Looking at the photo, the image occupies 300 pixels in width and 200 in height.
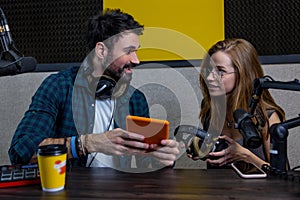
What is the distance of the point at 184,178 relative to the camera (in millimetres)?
819

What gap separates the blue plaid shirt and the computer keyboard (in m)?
0.34

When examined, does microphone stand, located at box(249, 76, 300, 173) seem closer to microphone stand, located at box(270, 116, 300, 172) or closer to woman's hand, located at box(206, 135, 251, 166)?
microphone stand, located at box(270, 116, 300, 172)

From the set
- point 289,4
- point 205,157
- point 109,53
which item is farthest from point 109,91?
point 289,4

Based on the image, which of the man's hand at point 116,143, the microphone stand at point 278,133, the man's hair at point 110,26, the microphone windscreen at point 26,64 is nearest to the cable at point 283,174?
the microphone stand at point 278,133

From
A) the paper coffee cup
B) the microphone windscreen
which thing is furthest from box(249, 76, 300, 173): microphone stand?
the microphone windscreen

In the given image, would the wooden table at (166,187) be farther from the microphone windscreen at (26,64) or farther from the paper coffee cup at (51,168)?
the microphone windscreen at (26,64)

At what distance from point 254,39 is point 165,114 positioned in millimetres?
513

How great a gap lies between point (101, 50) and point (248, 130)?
2.78 ft

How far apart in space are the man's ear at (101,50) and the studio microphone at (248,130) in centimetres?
76

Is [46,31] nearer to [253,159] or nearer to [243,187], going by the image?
[253,159]

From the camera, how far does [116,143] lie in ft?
3.15

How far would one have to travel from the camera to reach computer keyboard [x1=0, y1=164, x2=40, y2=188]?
0.75m

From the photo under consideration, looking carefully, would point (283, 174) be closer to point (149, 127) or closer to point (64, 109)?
point (149, 127)

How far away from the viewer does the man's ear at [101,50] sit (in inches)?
56.3
